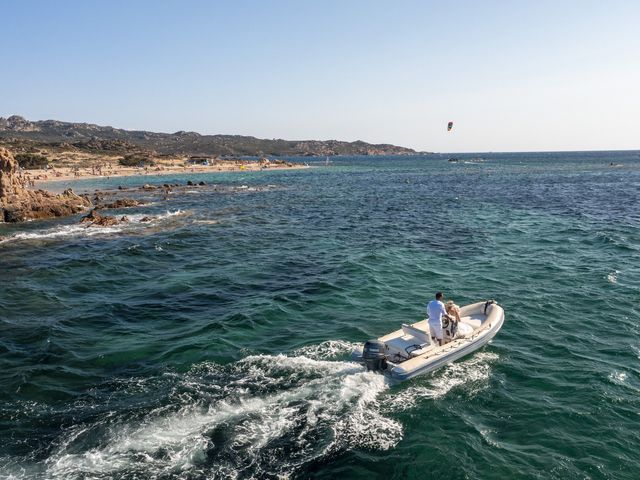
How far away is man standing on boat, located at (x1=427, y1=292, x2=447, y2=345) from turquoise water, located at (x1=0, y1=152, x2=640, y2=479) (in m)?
1.12

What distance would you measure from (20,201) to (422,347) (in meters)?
42.7

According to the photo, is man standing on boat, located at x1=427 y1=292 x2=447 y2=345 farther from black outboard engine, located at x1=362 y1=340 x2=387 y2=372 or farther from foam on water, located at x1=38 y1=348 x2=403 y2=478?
foam on water, located at x1=38 y1=348 x2=403 y2=478

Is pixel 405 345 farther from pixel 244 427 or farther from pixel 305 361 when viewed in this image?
pixel 244 427

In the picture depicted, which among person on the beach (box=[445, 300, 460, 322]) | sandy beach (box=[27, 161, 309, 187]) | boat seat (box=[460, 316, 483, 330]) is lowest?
boat seat (box=[460, 316, 483, 330])

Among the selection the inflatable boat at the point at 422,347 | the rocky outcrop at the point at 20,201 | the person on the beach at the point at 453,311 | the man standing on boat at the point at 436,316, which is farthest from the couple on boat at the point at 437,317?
the rocky outcrop at the point at 20,201

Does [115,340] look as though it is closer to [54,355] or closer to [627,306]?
[54,355]

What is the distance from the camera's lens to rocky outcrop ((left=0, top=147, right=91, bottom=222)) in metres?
41.3

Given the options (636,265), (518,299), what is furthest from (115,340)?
(636,265)

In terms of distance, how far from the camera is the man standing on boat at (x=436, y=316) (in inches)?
568

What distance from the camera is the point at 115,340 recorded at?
16.2m

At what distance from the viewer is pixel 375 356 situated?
1318 cm

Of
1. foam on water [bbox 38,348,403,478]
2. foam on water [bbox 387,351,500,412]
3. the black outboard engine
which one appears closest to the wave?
foam on water [bbox 38,348,403,478]

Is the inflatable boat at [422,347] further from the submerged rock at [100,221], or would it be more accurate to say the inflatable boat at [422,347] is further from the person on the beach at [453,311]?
the submerged rock at [100,221]

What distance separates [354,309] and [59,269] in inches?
684
